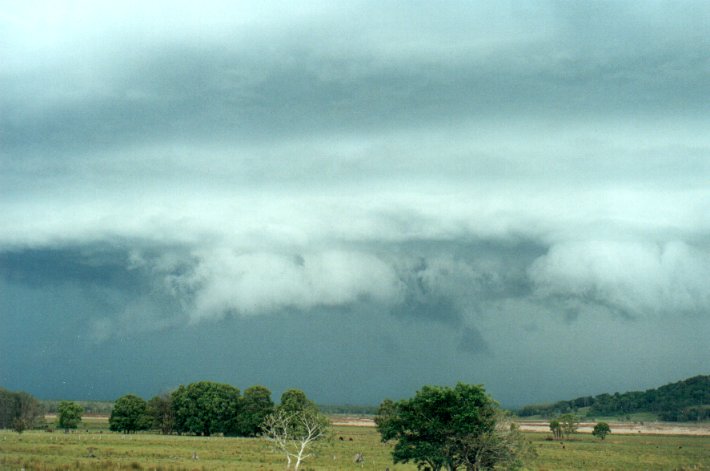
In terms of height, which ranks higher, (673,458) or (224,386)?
(224,386)

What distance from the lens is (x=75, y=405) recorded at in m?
153

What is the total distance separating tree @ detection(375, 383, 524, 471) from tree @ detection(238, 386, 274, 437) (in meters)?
84.6

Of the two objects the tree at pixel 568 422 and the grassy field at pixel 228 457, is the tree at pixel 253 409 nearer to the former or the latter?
the grassy field at pixel 228 457

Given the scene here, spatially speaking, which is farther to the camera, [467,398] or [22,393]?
[22,393]

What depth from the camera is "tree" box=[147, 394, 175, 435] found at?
496 ft

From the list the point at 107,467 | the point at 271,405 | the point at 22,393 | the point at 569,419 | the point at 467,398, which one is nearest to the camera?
the point at 467,398

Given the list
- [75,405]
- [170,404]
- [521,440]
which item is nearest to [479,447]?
[521,440]

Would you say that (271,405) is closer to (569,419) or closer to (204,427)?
(204,427)

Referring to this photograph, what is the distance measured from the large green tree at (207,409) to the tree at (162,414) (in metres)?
2.24

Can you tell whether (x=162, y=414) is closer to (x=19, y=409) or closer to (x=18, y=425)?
(x=18, y=425)

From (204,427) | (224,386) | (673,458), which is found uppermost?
(224,386)

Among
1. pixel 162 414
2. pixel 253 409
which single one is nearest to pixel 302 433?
pixel 253 409

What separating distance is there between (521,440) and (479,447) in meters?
4.20

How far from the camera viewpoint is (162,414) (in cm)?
15288
